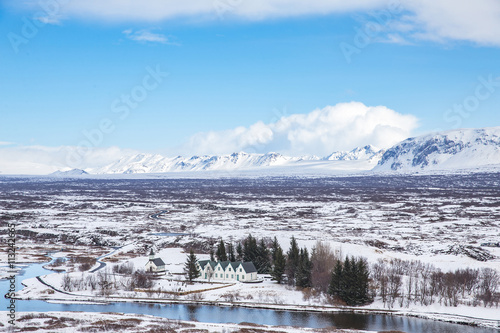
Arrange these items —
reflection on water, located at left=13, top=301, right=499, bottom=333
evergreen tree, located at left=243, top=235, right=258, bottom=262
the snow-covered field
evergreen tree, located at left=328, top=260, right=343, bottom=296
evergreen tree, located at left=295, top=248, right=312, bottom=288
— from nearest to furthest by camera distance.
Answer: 1. reflection on water, located at left=13, top=301, right=499, bottom=333
2. evergreen tree, located at left=328, top=260, right=343, bottom=296
3. the snow-covered field
4. evergreen tree, located at left=295, top=248, right=312, bottom=288
5. evergreen tree, located at left=243, top=235, right=258, bottom=262

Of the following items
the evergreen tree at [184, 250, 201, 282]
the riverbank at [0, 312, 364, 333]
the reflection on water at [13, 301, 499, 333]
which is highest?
the evergreen tree at [184, 250, 201, 282]

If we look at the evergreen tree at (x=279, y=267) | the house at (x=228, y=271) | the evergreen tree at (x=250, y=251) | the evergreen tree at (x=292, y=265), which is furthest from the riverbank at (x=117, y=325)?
the evergreen tree at (x=250, y=251)

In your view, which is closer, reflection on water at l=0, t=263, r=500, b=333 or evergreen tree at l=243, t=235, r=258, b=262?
reflection on water at l=0, t=263, r=500, b=333

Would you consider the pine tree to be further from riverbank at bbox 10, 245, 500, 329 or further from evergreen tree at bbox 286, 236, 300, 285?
evergreen tree at bbox 286, 236, 300, 285

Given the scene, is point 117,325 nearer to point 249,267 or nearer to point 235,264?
point 235,264

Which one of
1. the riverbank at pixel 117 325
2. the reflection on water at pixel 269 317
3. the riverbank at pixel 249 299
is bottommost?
the reflection on water at pixel 269 317

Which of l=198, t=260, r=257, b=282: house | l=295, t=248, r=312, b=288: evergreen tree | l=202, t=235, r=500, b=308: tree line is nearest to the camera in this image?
l=202, t=235, r=500, b=308: tree line

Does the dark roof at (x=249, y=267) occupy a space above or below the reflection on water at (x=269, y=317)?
above

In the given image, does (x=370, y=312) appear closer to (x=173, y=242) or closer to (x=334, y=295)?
(x=334, y=295)

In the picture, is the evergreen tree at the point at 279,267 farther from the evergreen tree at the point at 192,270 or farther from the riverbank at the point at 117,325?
the riverbank at the point at 117,325

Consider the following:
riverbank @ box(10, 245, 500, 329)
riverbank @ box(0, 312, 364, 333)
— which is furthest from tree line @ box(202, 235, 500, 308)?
riverbank @ box(0, 312, 364, 333)
